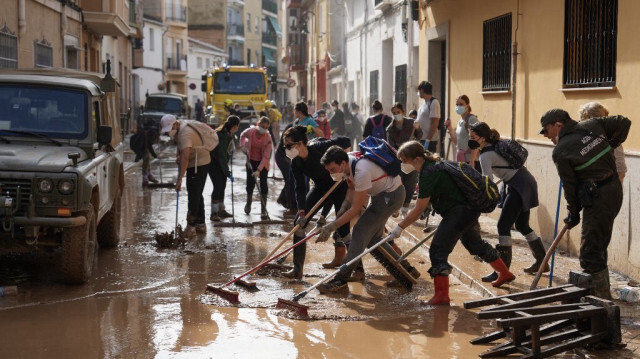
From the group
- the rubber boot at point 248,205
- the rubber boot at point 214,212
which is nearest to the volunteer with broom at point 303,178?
the rubber boot at point 214,212

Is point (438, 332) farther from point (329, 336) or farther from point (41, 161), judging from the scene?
point (41, 161)

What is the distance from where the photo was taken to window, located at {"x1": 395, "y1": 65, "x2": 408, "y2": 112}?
2200 centimetres

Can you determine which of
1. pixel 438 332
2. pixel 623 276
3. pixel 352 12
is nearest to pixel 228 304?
pixel 438 332

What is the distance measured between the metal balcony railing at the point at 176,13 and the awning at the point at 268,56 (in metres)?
27.5

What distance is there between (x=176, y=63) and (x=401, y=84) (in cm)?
4380

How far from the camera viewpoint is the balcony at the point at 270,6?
310 feet

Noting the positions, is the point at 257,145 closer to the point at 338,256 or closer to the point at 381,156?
the point at 338,256

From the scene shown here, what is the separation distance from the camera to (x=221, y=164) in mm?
13344

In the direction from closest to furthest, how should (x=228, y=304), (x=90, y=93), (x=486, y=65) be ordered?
(x=228, y=304), (x=90, y=93), (x=486, y=65)

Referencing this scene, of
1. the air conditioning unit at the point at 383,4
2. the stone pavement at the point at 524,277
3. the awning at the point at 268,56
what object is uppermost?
the awning at the point at 268,56

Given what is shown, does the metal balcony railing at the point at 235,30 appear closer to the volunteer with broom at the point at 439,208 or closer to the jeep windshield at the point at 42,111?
the jeep windshield at the point at 42,111

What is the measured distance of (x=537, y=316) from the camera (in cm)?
590

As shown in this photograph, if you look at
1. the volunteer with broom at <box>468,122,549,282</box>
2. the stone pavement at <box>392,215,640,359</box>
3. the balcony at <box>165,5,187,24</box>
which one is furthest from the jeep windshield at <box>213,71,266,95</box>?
the balcony at <box>165,5,187,24</box>

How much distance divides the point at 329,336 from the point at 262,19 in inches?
3537
